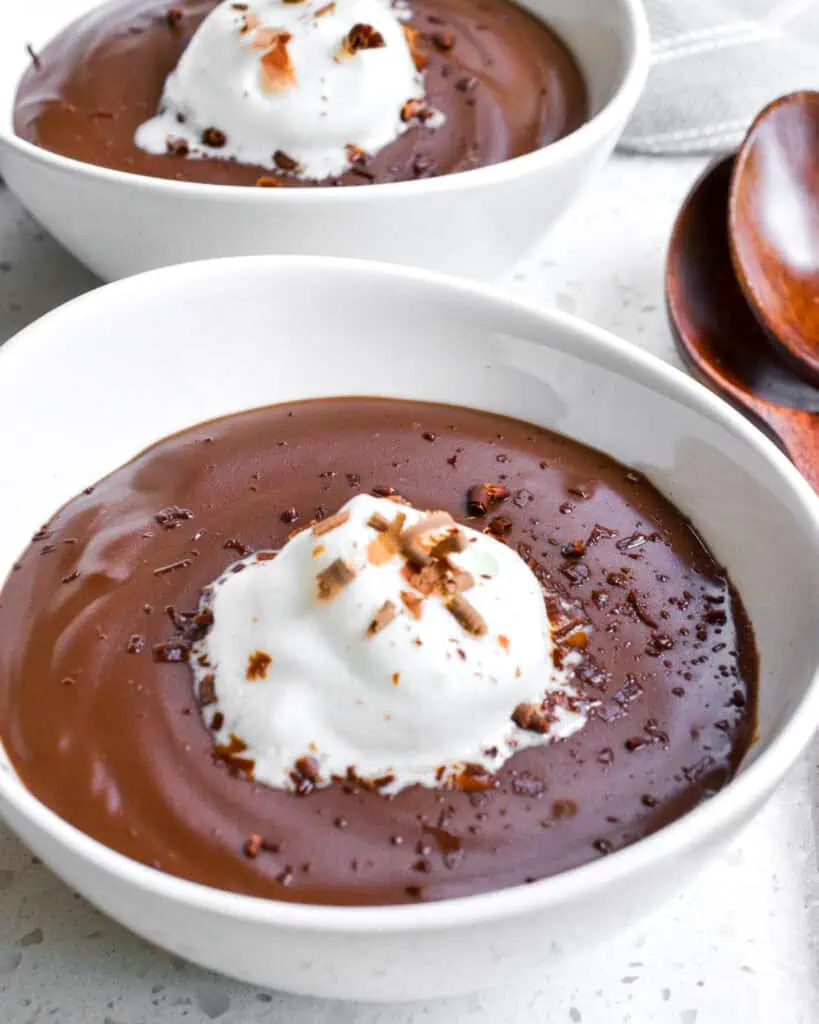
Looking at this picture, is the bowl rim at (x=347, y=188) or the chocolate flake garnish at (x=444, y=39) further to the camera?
the chocolate flake garnish at (x=444, y=39)

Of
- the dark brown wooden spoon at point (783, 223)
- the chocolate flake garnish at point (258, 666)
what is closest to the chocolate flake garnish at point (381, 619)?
the chocolate flake garnish at point (258, 666)

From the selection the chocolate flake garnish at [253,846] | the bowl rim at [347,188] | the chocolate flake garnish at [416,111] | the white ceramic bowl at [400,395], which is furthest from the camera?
the chocolate flake garnish at [416,111]

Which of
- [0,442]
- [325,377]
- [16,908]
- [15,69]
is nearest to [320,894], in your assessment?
[16,908]

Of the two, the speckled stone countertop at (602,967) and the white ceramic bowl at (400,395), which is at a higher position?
the white ceramic bowl at (400,395)

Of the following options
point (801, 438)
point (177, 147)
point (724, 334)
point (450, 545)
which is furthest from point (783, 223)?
point (450, 545)

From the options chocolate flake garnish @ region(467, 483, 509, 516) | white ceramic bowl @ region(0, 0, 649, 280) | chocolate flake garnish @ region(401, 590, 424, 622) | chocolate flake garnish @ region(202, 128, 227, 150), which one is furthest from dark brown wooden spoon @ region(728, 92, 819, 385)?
chocolate flake garnish @ region(401, 590, 424, 622)

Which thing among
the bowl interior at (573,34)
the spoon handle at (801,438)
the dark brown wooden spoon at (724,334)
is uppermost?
the bowl interior at (573,34)

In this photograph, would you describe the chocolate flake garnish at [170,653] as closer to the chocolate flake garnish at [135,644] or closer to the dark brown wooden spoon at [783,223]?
the chocolate flake garnish at [135,644]

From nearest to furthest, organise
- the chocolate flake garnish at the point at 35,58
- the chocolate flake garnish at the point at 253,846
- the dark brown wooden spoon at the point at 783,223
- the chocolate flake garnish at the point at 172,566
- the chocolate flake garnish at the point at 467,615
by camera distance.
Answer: the chocolate flake garnish at the point at 253,846 < the chocolate flake garnish at the point at 467,615 < the chocolate flake garnish at the point at 172,566 < the dark brown wooden spoon at the point at 783,223 < the chocolate flake garnish at the point at 35,58

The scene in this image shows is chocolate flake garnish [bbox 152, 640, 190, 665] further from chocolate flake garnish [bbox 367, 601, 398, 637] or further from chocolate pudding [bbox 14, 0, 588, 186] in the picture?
chocolate pudding [bbox 14, 0, 588, 186]
